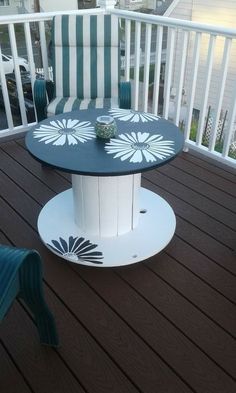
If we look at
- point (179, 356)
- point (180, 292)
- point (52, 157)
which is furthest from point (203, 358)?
point (52, 157)

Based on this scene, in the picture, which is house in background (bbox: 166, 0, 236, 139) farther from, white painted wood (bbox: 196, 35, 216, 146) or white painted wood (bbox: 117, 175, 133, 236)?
white painted wood (bbox: 117, 175, 133, 236)

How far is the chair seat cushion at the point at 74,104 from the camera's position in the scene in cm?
274

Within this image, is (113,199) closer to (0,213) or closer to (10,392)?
(0,213)

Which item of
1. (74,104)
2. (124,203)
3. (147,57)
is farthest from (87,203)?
(147,57)

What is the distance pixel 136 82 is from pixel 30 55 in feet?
3.28

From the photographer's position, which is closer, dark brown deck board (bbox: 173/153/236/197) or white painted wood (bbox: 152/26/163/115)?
dark brown deck board (bbox: 173/153/236/197)

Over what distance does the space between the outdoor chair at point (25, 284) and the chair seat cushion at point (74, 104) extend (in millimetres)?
1716

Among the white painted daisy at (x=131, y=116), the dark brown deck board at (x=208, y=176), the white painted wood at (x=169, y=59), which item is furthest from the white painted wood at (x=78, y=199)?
the white painted wood at (x=169, y=59)

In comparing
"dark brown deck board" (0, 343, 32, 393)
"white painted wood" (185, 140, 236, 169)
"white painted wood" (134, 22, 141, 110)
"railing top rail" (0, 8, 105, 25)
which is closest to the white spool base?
"dark brown deck board" (0, 343, 32, 393)

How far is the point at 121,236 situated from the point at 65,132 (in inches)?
27.9

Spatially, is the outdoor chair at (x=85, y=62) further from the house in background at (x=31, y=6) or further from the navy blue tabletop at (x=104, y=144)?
the house in background at (x=31, y=6)

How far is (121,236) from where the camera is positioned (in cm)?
214

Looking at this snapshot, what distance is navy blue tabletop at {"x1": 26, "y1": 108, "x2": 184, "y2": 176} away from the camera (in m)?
1.74

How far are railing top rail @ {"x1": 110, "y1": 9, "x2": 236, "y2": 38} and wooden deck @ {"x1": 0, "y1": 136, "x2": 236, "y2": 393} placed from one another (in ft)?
3.99
